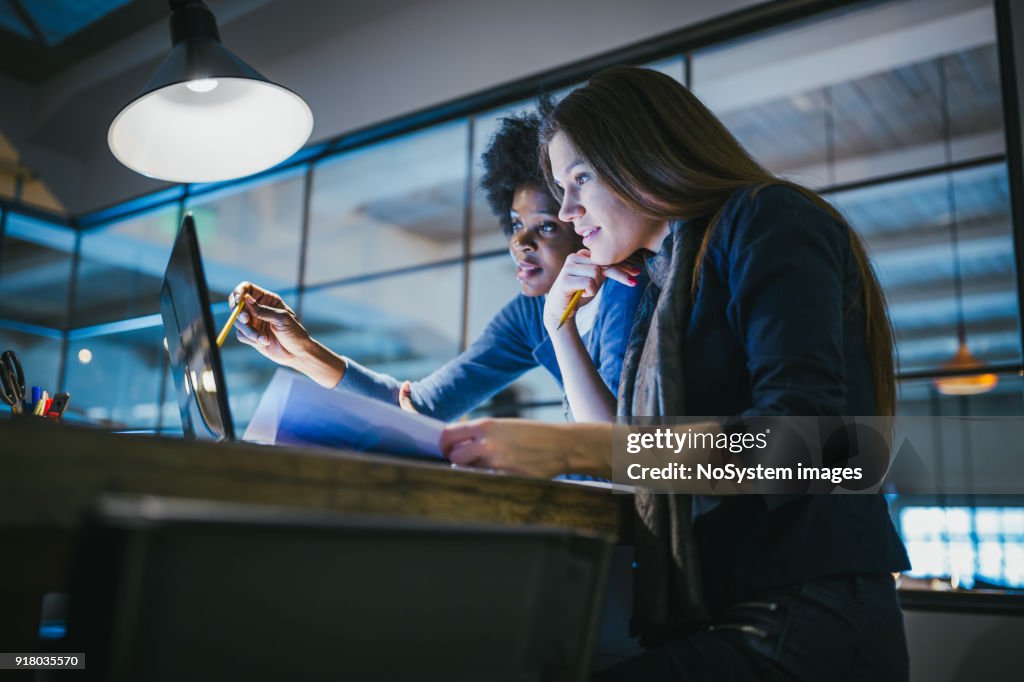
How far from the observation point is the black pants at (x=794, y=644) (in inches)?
33.7

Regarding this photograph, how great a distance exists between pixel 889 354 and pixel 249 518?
32.8 inches

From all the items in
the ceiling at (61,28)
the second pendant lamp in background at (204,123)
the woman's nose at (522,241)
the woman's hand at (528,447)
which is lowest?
the woman's hand at (528,447)

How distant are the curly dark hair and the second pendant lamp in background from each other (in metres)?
0.45

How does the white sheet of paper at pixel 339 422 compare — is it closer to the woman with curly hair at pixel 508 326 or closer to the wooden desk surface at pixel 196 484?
the wooden desk surface at pixel 196 484

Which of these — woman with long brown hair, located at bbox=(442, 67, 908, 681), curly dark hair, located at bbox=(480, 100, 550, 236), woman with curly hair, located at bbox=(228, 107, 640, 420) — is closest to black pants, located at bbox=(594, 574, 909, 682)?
woman with long brown hair, located at bbox=(442, 67, 908, 681)

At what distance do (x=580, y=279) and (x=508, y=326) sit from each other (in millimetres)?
459

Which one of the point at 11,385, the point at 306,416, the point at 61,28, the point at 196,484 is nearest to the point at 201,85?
the point at 11,385

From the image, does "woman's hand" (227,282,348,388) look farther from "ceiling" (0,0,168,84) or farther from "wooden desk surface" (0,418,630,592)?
"ceiling" (0,0,168,84)

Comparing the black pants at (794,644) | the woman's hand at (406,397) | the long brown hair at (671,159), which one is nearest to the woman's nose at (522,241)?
the woman's hand at (406,397)

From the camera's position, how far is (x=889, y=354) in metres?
1.06

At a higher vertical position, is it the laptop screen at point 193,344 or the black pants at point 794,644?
the laptop screen at point 193,344

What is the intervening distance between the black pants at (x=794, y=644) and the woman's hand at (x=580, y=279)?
0.60 meters

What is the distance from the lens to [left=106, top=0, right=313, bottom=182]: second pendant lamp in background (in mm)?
1718

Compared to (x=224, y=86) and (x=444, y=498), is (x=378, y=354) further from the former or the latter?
(x=444, y=498)
